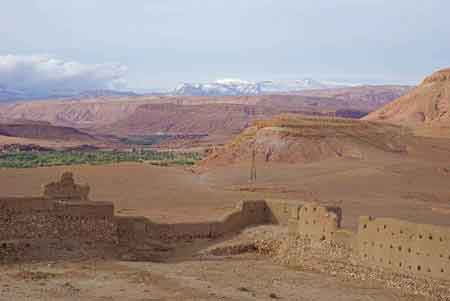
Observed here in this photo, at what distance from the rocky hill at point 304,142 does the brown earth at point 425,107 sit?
714 inches

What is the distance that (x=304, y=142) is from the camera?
200 feet

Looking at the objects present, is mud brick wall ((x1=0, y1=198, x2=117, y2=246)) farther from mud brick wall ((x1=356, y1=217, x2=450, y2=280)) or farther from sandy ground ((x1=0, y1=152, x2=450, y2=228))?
sandy ground ((x1=0, y1=152, x2=450, y2=228))

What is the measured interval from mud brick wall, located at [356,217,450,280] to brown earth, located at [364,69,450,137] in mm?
64067

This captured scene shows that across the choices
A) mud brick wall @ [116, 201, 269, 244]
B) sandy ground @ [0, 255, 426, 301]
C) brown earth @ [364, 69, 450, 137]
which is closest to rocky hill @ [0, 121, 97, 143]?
brown earth @ [364, 69, 450, 137]

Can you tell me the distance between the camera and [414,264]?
19188 mm

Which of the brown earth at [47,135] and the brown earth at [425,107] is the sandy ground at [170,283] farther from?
the brown earth at [47,135]

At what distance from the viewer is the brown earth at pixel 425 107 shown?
89.4m

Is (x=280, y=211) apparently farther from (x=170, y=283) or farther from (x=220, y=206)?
(x=220, y=206)

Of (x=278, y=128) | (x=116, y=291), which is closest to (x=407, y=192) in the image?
(x=278, y=128)

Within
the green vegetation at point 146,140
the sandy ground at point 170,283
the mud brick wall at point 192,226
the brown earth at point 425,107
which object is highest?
the brown earth at point 425,107

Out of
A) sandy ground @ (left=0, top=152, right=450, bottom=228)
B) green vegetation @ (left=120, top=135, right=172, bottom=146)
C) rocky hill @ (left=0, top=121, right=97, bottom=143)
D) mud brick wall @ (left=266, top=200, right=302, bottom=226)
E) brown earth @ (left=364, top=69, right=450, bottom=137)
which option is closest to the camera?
mud brick wall @ (left=266, top=200, right=302, bottom=226)

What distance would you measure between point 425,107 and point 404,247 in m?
79.0

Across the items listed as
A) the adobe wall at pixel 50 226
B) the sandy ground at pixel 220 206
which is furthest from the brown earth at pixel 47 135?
the adobe wall at pixel 50 226

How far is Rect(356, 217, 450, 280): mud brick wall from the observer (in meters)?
18.5
